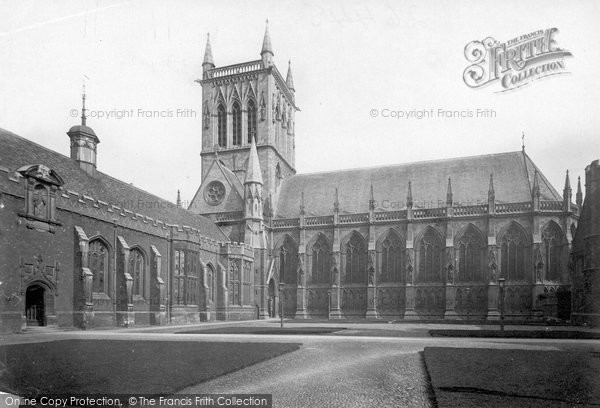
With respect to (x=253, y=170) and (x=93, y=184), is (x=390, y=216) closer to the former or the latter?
(x=253, y=170)

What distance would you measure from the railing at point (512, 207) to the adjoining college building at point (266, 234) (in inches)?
4.6

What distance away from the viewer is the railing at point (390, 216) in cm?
4378

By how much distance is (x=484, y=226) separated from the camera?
41000mm

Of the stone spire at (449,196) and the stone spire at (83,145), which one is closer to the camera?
the stone spire at (83,145)

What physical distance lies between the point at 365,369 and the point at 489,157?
38247 millimetres

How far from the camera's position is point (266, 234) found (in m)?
46.8

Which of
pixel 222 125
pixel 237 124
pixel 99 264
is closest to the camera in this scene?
pixel 99 264

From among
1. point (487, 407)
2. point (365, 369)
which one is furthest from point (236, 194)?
point (487, 407)

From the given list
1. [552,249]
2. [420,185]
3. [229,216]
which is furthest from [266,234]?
[552,249]

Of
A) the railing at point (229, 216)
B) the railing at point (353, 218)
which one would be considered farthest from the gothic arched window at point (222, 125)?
the railing at point (353, 218)

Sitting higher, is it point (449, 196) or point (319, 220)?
point (449, 196)

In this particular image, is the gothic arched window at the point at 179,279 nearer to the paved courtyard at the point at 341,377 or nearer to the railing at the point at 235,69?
the paved courtyard at the point at 341,377

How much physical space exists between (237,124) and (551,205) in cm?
3117

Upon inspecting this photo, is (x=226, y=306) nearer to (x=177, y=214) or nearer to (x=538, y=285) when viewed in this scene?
(x=177, y=214)
